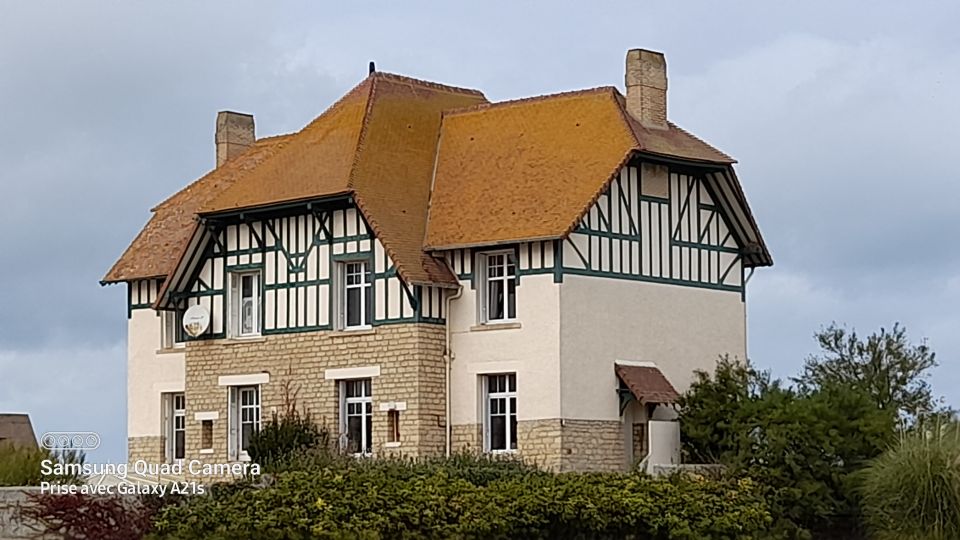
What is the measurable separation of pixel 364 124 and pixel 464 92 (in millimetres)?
3982

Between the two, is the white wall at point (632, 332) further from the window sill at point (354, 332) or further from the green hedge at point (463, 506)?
the window sill at point (354, 332)

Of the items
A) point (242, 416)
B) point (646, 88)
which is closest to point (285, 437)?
point (242, 416)

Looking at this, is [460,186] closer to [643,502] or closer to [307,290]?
[307,290]

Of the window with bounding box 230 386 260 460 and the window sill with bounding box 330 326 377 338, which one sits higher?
the window sill with bounding box 330 326 377 338

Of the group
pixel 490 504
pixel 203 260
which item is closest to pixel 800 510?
pixel 490 504

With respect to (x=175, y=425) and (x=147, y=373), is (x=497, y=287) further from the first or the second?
(x=147, y=373)

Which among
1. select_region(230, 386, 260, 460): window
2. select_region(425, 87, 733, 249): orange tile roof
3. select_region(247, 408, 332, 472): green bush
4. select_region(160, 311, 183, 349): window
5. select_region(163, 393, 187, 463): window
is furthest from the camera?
select_region(160, 311, 183, 349): window

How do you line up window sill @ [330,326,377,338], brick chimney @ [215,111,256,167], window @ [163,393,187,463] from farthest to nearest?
1. brick chimney @ [215,111,256,167]
2. window @ [163,393,187,463]
3. window sill @ [330,326,377,338]

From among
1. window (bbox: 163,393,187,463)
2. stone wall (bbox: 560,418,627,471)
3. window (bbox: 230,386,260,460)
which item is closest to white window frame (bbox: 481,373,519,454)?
stone wall (bbox: 560,418,627,471)

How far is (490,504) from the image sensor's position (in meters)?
26.7

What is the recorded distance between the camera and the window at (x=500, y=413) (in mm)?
35219

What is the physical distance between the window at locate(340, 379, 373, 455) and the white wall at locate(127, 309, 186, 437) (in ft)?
16.8

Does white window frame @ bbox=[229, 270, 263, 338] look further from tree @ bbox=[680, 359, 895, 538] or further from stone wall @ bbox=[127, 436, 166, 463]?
tree @ bbox=[680, 359, 895, 538]

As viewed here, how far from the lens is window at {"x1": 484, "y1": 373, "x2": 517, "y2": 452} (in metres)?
35.2
